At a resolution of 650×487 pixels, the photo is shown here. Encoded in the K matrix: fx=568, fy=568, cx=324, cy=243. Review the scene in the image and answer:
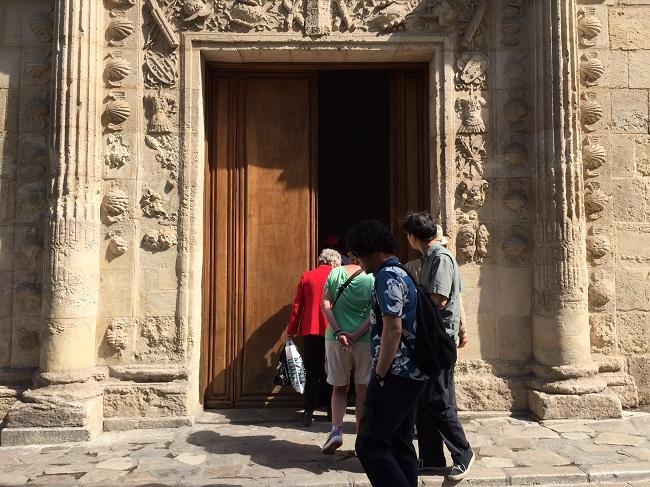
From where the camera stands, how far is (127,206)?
5469mm

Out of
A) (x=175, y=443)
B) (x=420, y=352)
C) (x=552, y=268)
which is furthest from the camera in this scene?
(x=552, y=268)

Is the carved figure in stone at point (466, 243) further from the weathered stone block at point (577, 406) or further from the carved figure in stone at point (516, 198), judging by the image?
the weathered stone block at point (577, 406)

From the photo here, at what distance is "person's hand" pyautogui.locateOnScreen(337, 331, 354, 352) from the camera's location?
4.25 m

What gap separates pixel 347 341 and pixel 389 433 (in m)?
1.30

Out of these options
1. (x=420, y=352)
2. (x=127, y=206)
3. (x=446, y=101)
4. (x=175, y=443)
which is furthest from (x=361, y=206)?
(x=420, y=352)

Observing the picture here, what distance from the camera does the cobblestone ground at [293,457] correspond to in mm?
3969

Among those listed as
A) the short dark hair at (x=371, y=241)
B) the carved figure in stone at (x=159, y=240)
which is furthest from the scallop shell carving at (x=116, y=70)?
the short dark hair at (x=371, y=241)

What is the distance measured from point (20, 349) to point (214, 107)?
3071 millimetres

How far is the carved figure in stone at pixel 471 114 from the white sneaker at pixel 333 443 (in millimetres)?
3146

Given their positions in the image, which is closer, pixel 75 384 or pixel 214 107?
pixel 75 384

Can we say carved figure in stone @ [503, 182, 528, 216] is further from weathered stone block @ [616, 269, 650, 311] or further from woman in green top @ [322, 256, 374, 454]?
woman in green top @ [322, 256, 374, 454]

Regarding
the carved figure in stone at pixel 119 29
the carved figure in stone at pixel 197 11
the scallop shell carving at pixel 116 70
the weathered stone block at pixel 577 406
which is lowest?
the weathered stone block at pixel 577 406

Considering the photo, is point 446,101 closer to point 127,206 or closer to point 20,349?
point 127,206

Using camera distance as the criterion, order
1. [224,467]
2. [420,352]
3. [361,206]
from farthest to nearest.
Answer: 1. [361,206]
2. [224,467]
3. [420,352]
